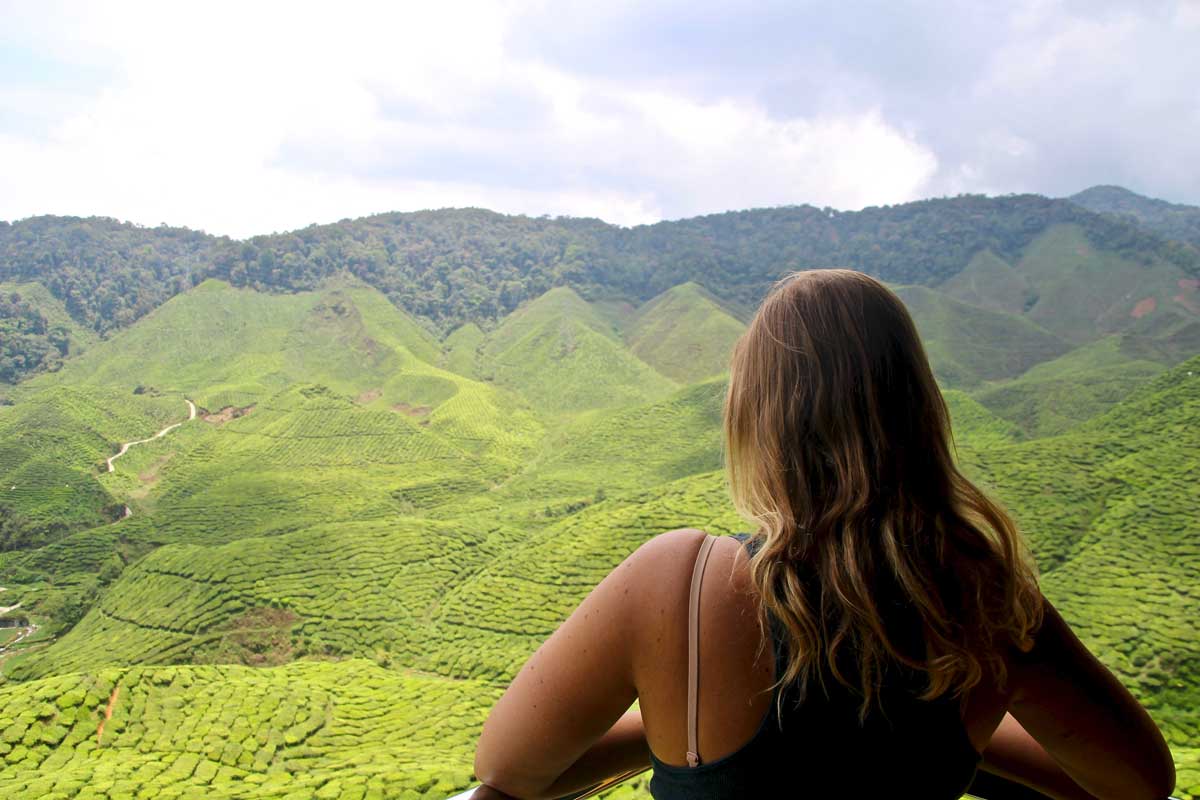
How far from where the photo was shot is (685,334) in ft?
172

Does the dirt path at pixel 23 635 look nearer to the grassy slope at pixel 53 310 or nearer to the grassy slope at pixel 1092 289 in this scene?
the grassy slope at pixel 53 310

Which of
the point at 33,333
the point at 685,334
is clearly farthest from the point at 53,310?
the point at 685,334

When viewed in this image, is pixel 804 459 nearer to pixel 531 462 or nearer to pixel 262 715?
pixel 262 715

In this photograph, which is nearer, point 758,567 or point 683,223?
point 758,567

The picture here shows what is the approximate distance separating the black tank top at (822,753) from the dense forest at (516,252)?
53.4 m

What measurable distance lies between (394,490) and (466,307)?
38903 mm

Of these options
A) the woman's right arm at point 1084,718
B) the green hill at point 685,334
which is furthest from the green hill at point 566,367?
the woman's right arm at point 1084,718

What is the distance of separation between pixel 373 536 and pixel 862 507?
61.9 feet

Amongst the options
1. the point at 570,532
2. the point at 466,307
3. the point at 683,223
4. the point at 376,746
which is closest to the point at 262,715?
the point at 376,746

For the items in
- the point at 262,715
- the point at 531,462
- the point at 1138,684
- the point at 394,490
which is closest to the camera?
the point at 1138,684

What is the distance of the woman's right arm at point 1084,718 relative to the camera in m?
0.98

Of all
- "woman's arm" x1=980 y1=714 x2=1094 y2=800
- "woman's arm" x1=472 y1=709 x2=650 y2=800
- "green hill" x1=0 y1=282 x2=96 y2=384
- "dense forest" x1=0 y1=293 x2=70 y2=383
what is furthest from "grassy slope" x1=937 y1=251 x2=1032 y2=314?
"dense forest" x1=0 y1=293 x2=70 y2=383

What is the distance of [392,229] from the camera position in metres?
70.9

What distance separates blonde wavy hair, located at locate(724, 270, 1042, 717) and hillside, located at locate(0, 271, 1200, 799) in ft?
6.54
